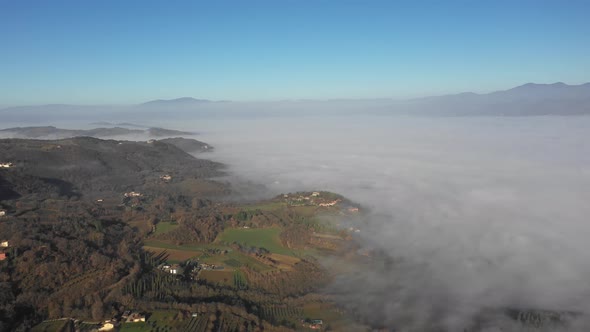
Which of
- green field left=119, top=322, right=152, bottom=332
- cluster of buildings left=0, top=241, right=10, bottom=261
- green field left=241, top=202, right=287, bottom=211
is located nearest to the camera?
green field left=119, top=322, right=152, bottom=332

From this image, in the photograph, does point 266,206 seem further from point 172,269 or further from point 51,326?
point 51,326

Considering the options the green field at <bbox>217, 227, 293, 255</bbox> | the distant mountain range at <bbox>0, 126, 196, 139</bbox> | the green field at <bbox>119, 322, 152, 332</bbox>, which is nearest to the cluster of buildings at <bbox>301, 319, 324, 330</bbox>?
the green field at <bbox>119, 322, 152, 332</bbox>

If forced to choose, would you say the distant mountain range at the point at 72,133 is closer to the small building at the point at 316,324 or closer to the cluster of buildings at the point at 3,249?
the cluster of buildings at the point at 3,249

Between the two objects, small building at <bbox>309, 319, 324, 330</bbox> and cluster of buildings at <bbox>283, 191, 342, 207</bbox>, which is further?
cluster of buildings at <bbox>283, 191, 342, 207</bbox>

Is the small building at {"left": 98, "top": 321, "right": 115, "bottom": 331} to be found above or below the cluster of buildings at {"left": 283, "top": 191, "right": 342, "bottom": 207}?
below

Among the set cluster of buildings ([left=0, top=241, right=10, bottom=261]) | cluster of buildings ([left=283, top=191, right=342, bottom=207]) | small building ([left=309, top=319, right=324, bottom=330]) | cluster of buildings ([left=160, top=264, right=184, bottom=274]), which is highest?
cluster of buildings ([left=0, top=241, right=10, bottom=261])

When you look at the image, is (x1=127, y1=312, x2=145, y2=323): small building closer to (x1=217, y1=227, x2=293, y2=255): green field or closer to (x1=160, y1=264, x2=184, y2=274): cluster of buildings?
(x1=160, y1=264, x2=184, y2=274): cluster of buildings

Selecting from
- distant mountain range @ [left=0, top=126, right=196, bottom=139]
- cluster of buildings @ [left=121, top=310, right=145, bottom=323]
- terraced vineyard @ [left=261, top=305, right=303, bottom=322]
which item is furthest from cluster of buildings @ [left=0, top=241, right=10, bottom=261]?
distant mountain range @ [left=0, top=126, right=196, bottom=139]

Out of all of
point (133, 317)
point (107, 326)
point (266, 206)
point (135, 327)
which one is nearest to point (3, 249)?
point (107, 326)

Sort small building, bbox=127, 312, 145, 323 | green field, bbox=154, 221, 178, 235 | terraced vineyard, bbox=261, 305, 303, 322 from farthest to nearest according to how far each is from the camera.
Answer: green field, bbox=154, 221, 178, 235, terraced vineyard, bbox=261, 305, 303, 322, small building, bbox=127, 312, 145, 323
